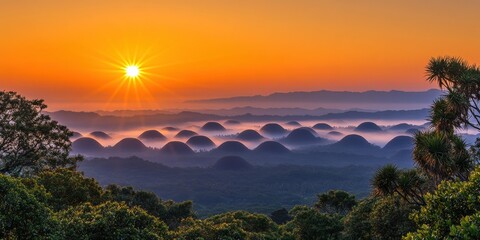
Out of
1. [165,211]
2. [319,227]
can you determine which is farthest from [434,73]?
[165,211]

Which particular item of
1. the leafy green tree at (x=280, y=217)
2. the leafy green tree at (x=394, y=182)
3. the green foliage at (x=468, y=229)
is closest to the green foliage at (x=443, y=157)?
the leafy green tree at (x=394, y=182)

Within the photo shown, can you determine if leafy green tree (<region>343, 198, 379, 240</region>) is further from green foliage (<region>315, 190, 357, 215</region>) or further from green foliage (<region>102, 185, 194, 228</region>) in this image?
green foliage (<region>102, 185, 194, 228</region>)

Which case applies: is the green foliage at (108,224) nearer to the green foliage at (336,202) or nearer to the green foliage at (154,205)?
the green foliage at (154,205)

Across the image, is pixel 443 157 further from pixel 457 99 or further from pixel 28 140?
pixel 28 140

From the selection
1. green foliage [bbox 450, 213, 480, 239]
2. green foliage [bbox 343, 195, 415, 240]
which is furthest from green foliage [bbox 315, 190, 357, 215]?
green foliage [bbox 450, 213, 480, 239]

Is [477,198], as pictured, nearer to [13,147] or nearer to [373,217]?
[373,217]

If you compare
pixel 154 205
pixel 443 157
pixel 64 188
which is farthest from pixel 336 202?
pixel 64 188
